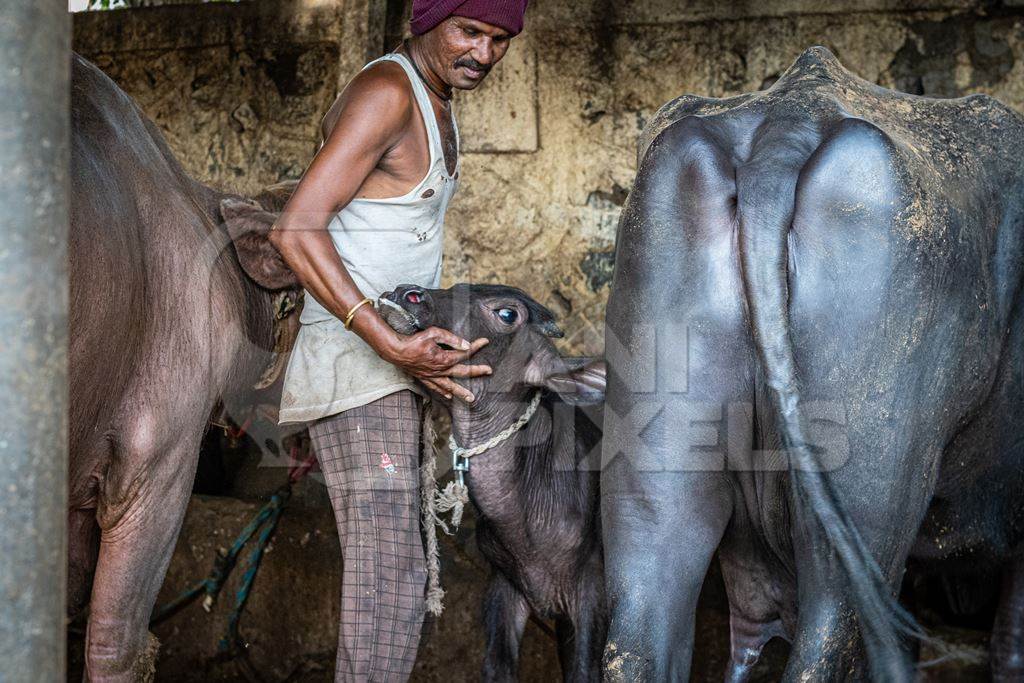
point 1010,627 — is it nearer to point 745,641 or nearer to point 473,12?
point 745,641

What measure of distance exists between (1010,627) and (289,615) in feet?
9.40

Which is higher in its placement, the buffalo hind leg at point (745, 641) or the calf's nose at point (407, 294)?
the calf's nose at point (407, 294)

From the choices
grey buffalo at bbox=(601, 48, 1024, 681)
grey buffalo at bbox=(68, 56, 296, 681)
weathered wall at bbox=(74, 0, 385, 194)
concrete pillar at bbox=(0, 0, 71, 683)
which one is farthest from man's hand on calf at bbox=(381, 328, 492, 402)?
weathered wall at bbox=(74, 0, 385, 194)

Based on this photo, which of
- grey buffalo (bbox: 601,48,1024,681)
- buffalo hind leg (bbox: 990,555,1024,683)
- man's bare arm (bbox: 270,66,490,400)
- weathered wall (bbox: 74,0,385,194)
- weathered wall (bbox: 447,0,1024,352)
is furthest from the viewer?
weathered wall (bbox: 74,0,385,194)

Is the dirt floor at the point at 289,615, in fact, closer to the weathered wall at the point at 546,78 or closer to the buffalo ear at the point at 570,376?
the buffalo ear at the point at 570,376

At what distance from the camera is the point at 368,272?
3430 mm

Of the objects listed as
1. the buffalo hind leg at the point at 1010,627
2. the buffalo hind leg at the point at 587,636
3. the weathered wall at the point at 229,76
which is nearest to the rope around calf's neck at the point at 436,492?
the buffalo hind leg at the point at 587,636

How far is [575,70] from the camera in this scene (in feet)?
18.2

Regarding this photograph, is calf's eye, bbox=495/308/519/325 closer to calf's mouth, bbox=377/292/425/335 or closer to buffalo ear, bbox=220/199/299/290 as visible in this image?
calf's mouth, bbox=377/292/425/335

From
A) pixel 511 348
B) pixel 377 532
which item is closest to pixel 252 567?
pixel 377 532

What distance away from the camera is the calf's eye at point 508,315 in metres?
3.74

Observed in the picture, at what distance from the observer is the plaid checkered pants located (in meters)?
3.35

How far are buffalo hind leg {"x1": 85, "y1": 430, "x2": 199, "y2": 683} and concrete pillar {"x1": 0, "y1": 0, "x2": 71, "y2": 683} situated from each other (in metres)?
1.61

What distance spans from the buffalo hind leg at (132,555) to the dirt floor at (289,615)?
137 cm
